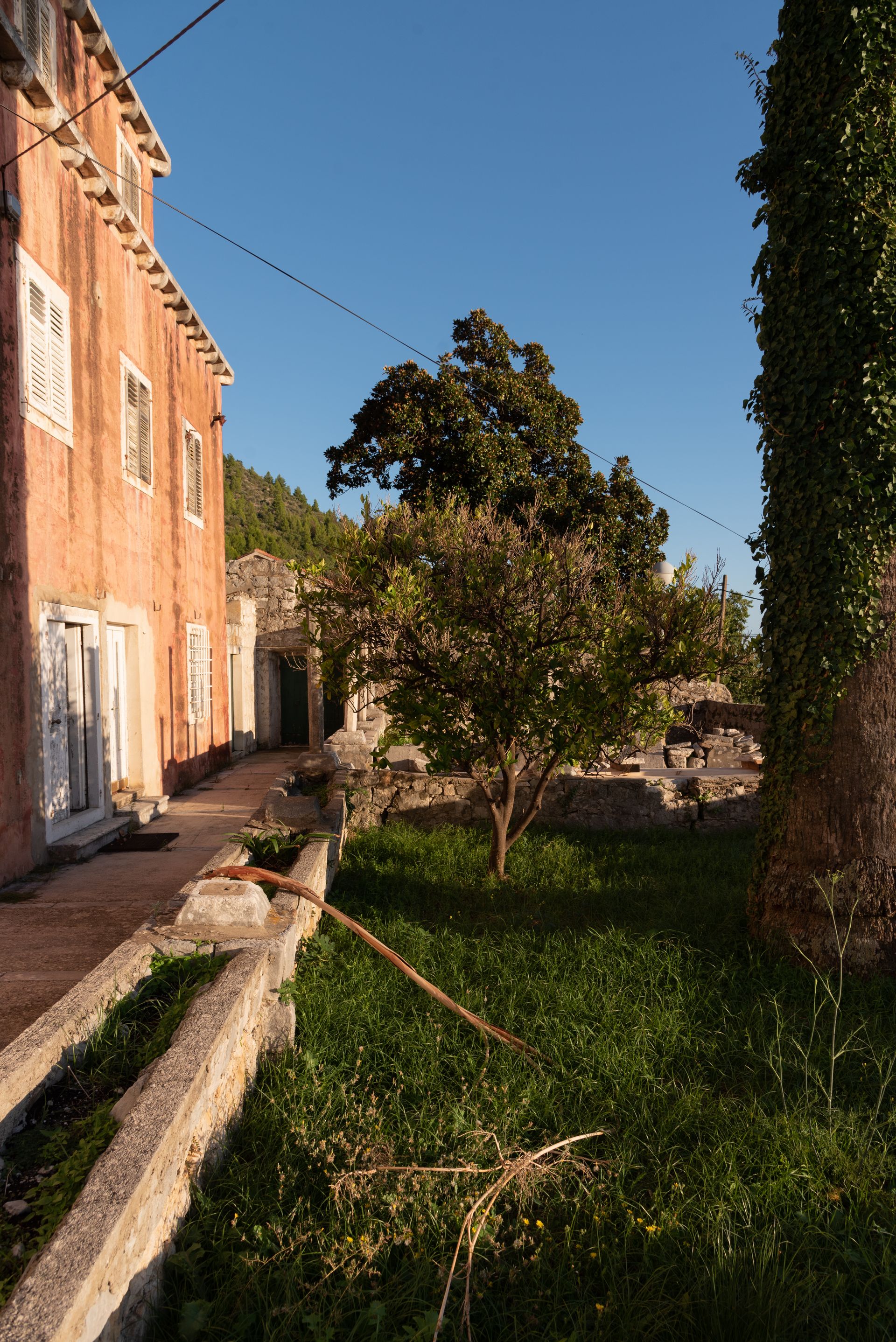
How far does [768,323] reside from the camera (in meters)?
4.19

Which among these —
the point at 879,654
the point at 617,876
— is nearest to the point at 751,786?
the point at 617,876

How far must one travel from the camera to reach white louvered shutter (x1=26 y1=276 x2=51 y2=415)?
6.30 metres

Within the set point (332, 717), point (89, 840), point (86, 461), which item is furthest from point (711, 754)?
point (86, 461)

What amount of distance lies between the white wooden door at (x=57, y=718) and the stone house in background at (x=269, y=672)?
7.04 m

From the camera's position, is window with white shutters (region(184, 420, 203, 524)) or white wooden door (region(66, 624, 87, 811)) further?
window with white shutters (region(184, 420, 203, 524))

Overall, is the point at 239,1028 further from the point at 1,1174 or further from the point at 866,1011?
the point at 866,1011

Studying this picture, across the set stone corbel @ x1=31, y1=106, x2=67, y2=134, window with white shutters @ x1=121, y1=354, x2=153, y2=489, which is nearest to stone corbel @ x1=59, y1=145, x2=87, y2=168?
stone corbel @ x1=31, y1=106, x2=67, y2=134

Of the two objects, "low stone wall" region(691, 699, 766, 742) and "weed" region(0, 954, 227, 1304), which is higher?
"low stone wall" region(691, 699, 766, 742)

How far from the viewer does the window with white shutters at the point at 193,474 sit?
36.5 feet

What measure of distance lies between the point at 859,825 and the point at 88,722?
678 cm

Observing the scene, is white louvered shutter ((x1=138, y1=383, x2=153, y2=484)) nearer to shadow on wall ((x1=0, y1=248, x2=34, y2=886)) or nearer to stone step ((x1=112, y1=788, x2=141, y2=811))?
shadow on wall ((x1=0, y1=248, x2=34, y2=886))

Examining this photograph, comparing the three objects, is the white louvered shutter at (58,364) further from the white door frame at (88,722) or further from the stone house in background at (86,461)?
the white door frame at (88,722)

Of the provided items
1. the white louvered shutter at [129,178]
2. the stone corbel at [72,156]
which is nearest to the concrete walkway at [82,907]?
the stone corbel at [72,156]

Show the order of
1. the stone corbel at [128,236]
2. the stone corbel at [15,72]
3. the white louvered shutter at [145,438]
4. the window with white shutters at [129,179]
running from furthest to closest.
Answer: the white louvered shutter at [145,438]
the window with white shutters at [129,179]
the stone corbel at [128,236]
the stone corbel at [15,72]
